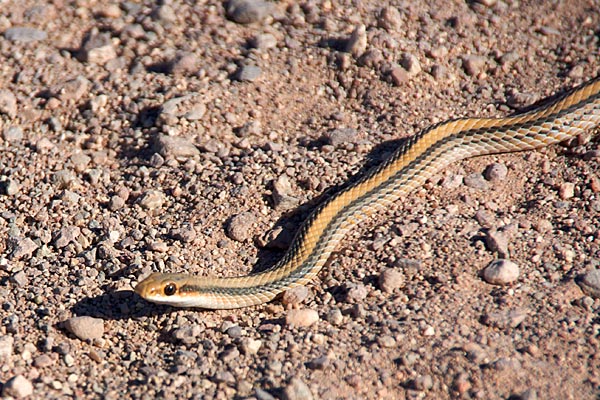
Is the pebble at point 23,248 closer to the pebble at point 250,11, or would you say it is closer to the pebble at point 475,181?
the pebble at point 250,11

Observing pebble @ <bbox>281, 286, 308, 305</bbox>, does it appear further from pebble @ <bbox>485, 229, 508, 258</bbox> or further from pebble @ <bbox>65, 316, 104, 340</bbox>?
pebble @ <bbox>485, 229, 508, 258</bbox>

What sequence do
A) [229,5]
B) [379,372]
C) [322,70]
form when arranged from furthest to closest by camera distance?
[229,5]
[322,70]
[379,372]

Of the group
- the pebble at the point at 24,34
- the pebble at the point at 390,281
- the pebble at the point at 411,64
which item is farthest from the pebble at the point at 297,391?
the pebble at the point at 24,34

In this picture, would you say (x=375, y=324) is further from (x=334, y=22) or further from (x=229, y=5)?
(x=229, y=5)

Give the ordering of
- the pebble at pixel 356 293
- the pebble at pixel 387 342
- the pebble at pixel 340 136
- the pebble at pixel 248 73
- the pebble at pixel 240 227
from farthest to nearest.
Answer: the pebble at pixel 248 73
the pebble at pixel 340 136
the pebble at pixel 240 227
the pebble at pixel 356 293
the pebble at pixel 387 342

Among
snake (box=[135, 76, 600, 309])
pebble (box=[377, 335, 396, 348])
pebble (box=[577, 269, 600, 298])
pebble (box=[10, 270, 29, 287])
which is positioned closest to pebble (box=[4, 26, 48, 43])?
pebble (box=[10, 270, 29, 287])

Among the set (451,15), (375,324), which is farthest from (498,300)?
(451,15)
